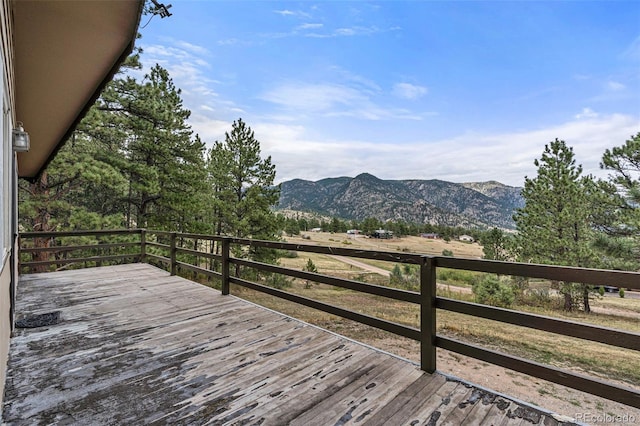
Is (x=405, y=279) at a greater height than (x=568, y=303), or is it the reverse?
(x=568, y=303)

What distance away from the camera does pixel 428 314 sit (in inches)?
97.5

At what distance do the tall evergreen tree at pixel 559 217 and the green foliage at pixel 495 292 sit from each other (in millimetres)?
1940

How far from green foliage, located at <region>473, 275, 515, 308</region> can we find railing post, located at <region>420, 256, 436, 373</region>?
1579 centimetres

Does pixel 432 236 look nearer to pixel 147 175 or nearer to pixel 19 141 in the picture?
pixel 147 175

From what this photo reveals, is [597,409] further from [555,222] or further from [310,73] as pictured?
[310,73]

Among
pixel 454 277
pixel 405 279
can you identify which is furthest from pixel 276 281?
pixel 454 277

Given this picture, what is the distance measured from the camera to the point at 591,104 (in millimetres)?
30812

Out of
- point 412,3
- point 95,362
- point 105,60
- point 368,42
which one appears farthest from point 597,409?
point 368,42

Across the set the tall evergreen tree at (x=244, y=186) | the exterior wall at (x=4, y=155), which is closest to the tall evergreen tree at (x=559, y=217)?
the tall evergreen tree at (x=244, y=186)

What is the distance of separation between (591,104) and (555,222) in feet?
82.2

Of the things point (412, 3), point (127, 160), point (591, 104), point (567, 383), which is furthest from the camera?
point (591, 104)

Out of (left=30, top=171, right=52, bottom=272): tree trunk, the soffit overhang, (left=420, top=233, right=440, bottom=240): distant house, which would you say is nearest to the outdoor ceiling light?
the soffit overhang

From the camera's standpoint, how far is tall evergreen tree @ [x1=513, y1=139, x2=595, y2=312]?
47.2 ft

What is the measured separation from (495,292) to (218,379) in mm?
17386
